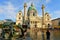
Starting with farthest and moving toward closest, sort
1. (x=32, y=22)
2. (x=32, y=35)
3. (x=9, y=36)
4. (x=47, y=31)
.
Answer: (x=32, y=22), (x=32, y=35), (x=47, y=31), (x=9, y=36)

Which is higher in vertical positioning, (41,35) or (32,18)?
(32,18)

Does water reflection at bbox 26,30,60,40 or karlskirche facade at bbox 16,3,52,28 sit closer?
water reflection at bbox 26,30,60,40

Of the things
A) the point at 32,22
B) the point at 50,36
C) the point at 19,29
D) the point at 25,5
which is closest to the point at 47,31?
the point at 50,36

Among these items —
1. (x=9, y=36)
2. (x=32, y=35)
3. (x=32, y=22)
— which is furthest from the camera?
(x=32, y=22)

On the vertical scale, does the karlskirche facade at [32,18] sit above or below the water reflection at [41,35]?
above

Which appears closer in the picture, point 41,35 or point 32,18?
point 41,35

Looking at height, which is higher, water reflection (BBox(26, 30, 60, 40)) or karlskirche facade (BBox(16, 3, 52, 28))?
karlskirche facade (BBox(16, 3, 52, 28))

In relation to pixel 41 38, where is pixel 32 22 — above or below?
above

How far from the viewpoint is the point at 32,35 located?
32656 mm

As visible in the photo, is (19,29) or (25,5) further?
(25,5)

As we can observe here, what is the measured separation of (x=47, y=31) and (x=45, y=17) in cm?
1362

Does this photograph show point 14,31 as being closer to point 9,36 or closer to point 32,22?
point 9,36

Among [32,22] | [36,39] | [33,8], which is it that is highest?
[33,8]

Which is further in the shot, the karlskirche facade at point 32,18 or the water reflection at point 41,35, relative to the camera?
the karlskirche facade at point 32,18
